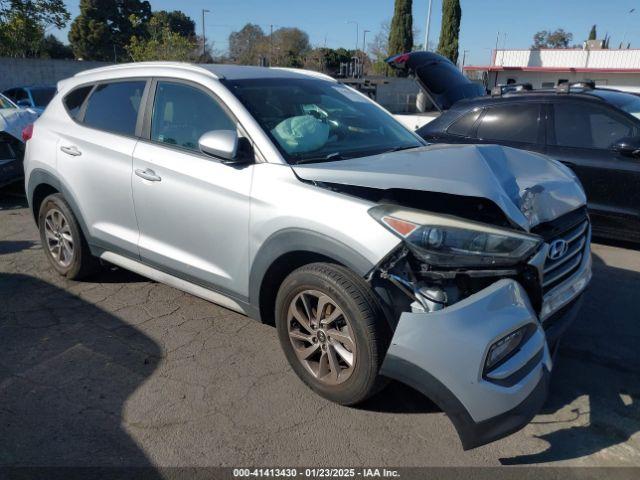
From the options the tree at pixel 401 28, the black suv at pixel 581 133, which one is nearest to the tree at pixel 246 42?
the tree at pixel 401 28

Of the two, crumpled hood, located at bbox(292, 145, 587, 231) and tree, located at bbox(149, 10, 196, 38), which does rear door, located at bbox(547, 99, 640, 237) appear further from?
tree, located at bbox(149, 10, 196, 38)

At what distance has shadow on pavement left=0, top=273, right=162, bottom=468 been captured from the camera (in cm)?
255

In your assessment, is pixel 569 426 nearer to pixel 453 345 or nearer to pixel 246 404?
pixel 453 345

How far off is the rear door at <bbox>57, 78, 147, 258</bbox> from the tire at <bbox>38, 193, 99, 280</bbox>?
253mm

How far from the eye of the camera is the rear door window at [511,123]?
5.79 metres

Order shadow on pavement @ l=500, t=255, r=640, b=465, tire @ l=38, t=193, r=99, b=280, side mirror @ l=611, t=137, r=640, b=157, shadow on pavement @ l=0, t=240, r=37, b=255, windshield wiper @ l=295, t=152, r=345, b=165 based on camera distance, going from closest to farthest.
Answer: shadow on pavement @ l=500, t=255, r=640, b=465
windshield wiper @ l=295, t=152, r=345, b=165
tire @ l=38, t=193, r=99, b=280
side mirror @ l=611, t=137, r=640, b=157
shadow on pavement @ l=0, t=240, r=37, b=255

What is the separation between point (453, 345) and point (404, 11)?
43704 mm

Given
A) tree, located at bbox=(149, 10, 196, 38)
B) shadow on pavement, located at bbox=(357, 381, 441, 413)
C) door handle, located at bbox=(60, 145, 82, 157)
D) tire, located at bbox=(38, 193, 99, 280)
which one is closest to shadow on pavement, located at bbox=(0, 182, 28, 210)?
tire, located at bbox=(38, 193, 99, 280)

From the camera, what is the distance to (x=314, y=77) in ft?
13.5

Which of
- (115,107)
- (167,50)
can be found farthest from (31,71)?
(115,107)

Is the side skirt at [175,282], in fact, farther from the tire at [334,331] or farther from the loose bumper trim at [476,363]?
the loose bumper trim at [476,363]

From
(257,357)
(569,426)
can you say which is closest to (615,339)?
(569,426)

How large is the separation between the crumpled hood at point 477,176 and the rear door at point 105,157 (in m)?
1.56

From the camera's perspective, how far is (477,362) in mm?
2199
